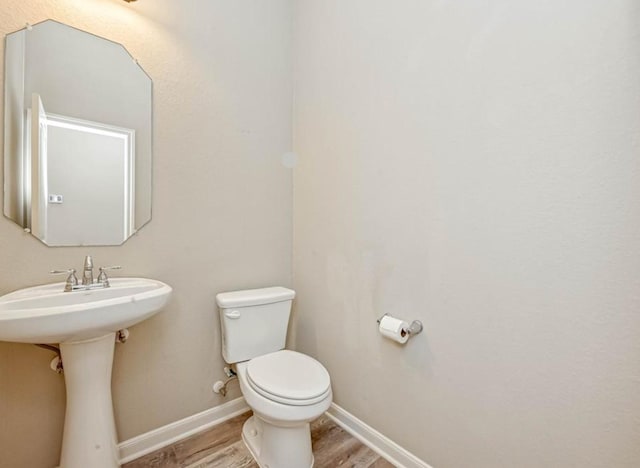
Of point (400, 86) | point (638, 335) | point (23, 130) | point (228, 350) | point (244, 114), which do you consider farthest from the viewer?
point (244, 114)

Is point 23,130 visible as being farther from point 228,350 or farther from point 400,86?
point 400,86

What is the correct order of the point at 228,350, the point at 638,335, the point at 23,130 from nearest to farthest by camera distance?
1. the point at 638,335
2. the point at 23,130
3. the point at 228,350

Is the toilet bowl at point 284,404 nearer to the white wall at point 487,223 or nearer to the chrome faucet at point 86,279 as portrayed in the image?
the white wall at point 487,223

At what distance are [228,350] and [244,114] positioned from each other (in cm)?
132

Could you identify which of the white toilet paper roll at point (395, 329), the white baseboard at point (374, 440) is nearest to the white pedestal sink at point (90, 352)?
the white toilet paper roll at point (395, 329)

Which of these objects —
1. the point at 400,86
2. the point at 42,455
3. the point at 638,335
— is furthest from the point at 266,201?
the point at 638,335

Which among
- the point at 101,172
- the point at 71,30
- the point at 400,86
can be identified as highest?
the point at 71,30

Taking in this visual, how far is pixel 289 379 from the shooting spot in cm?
130

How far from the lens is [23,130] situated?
46.1 inches

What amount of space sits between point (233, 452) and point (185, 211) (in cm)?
122

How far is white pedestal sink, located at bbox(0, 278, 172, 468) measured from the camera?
998 millimetres

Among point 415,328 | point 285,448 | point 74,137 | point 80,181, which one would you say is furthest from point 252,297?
point 74,137

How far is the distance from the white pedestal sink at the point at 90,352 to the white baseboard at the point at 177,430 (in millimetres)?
212

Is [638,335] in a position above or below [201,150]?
below
